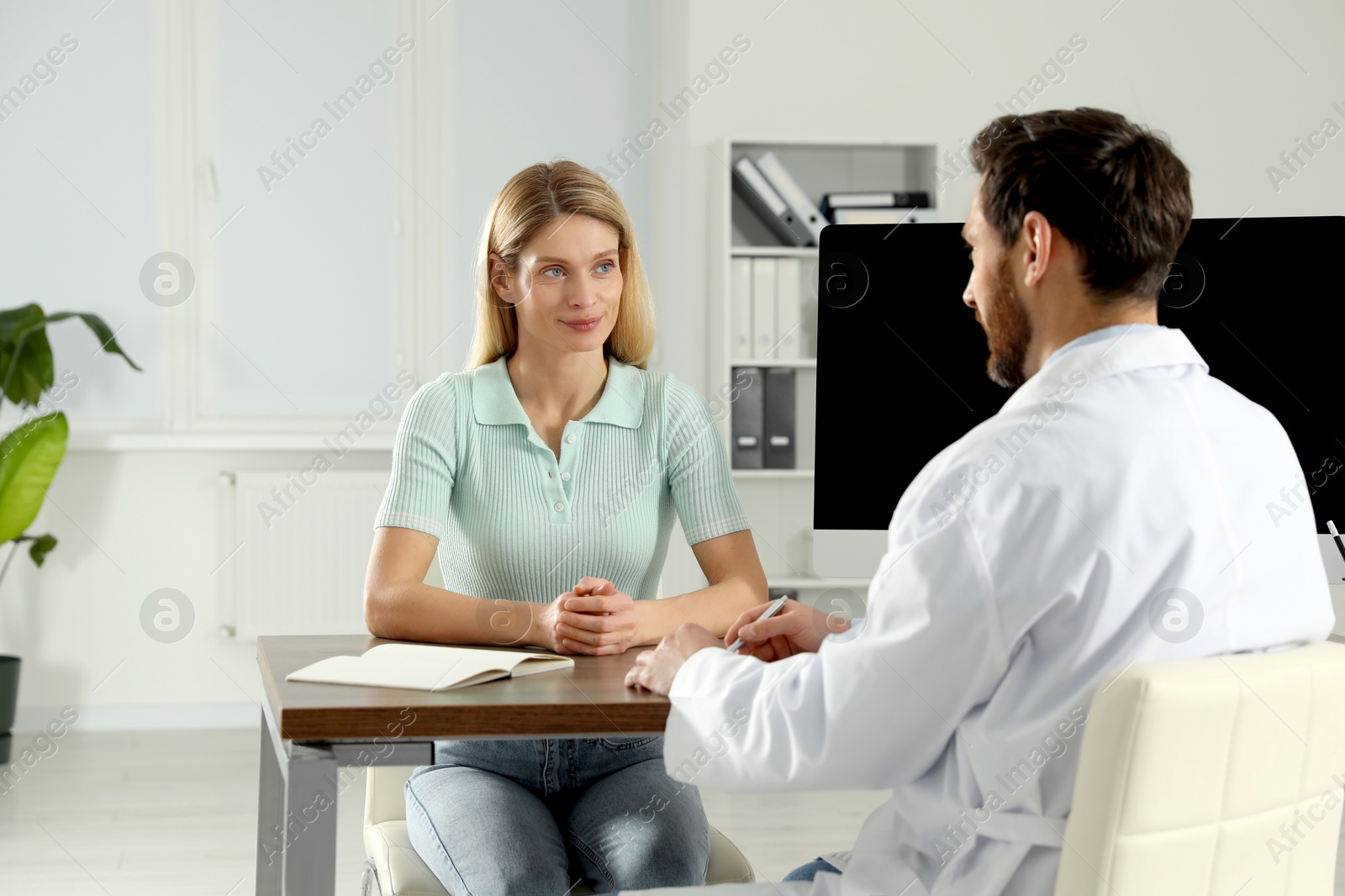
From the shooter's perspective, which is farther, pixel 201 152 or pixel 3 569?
pixel 201 152

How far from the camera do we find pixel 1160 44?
150 inches

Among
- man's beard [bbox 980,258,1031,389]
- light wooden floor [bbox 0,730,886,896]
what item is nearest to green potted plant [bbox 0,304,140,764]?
light wooden floor [bbox 0,730,886,896]

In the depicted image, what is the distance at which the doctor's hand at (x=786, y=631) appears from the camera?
1339 millimetres

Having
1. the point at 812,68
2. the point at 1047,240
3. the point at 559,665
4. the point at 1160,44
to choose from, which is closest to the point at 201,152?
the point at 812,68

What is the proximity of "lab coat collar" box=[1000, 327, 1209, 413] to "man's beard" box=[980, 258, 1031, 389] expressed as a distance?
8 centimetres

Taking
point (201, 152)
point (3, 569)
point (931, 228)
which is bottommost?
point (3, 569)

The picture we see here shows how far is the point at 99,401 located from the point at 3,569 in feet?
2.10

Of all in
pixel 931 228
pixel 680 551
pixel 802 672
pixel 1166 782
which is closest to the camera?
pixel 1166 782

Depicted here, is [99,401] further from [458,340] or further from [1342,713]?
[1342,713]

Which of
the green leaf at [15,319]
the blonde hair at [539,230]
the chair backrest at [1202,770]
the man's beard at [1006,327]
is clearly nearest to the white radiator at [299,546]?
the green leaf at [15,319]

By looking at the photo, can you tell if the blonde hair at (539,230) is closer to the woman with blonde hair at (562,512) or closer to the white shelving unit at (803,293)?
the woman with blonde hair at (562,512)

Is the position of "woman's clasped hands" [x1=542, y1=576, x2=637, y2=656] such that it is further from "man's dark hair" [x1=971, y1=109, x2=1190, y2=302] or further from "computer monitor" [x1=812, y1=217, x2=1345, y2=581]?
"man's dark hair" [x1=971, y1=109, x2=1190, y2=302]

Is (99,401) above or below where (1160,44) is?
below

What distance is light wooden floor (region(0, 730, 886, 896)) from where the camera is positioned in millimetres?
2805
